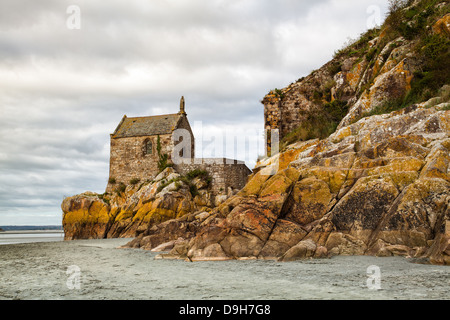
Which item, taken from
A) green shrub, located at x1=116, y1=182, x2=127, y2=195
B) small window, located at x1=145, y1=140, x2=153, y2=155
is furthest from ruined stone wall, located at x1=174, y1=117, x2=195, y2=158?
green shrub, located at x1=116, y1=182, x2=127, y2=195

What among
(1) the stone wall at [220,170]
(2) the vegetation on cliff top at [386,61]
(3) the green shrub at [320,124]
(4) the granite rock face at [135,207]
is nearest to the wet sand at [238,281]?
(2) the vegetation on cliff top at [386,61]

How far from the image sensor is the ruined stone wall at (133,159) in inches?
1426

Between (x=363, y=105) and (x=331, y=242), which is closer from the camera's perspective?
(x=331, y=242)

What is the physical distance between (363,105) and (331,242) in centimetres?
872

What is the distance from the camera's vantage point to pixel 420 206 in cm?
948

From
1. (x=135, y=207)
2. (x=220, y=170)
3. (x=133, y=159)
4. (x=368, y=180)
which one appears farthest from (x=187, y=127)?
(x=368, y=180)

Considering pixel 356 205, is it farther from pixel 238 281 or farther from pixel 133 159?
pixel 133 159

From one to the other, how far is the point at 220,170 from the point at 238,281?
26622 millimetres

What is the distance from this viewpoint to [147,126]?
1515 inches

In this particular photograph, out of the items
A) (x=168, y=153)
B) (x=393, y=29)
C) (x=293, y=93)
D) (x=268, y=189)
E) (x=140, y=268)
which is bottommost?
(x=140, y=268)

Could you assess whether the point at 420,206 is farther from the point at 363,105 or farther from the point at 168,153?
the point at 168,153
